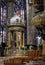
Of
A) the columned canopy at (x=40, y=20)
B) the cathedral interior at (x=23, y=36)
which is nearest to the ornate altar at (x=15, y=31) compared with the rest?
the cathedral interior at (x=23, y=36)

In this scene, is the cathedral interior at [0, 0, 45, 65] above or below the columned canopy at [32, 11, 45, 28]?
below

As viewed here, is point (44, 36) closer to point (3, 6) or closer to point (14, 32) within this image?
point (14, 32)

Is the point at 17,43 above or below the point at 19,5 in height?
below

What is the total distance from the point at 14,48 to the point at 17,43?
20.1 inches

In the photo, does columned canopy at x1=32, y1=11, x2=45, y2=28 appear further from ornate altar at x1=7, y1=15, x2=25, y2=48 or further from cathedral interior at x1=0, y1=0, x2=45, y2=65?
ornate altar at x1=7, y1=15, x2=25, y2=48

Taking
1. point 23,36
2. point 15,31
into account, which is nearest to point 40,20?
point 15,31

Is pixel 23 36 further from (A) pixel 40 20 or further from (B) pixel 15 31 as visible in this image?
(A) pixel 40 20

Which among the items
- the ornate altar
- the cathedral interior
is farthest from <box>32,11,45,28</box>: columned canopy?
the ornate altar

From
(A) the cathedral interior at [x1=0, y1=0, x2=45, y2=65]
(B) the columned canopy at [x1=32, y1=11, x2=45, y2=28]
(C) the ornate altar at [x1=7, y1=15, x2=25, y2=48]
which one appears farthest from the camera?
(C) the ornate altar at [x1=7, y1=15, x2=25, y2=48]

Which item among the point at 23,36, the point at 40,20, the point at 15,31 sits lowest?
the point at 23,36

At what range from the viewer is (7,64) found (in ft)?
12.3

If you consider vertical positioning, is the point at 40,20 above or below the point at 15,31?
above

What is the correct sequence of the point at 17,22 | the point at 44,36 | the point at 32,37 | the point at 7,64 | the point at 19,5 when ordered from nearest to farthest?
1. the point at 7,64
2. the point at 44,36
3. the point at 17,22
4. the point at 32,37
5. the point at 19,5

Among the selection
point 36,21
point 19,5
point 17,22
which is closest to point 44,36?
point 36,21
